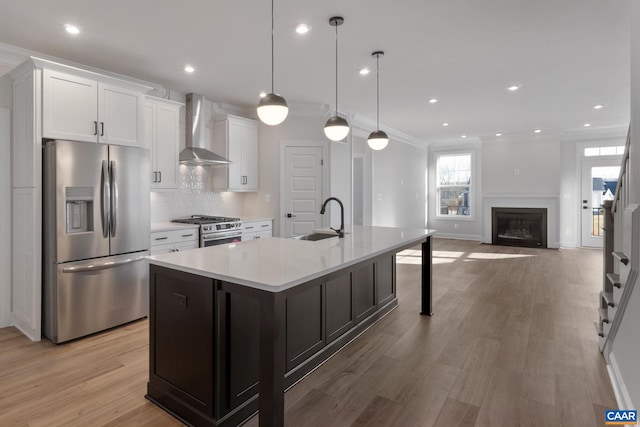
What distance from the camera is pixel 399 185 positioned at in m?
8.32

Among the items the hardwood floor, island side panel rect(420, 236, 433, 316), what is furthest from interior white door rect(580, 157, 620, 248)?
island side panel rect(420, 236, 433, 316)

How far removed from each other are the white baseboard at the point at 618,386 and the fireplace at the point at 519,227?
Result: 6399 millimetres

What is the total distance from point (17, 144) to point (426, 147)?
28.6 feet

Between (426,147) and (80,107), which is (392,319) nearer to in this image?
(80,107)

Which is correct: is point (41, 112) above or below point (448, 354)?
above

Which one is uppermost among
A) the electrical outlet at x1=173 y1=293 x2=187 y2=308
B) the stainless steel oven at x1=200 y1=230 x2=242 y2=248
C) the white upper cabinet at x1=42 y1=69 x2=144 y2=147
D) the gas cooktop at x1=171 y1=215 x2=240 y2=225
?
the white upper cabinet at x1=42 y1=69 x2=144 y2=147

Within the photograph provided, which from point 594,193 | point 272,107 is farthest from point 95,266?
point 594,193

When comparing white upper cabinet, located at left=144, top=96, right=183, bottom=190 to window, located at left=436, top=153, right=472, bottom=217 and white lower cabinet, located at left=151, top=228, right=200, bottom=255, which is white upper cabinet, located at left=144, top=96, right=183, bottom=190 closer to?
white lower cabinet, located at left=151, top=228, right=200, bottom=255

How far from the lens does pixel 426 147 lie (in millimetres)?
9711

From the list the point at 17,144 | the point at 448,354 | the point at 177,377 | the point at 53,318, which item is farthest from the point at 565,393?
the point at 17,144

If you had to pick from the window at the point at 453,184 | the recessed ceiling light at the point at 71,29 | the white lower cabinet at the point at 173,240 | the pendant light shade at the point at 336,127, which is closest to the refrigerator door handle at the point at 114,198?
the white lower cabinet at the point at 173,240

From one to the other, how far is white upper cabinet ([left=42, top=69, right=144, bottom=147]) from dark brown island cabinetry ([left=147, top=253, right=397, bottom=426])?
1965 millimetres

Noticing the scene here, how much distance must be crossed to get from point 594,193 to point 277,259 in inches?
334

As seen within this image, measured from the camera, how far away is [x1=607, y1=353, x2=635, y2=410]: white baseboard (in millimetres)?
1969
